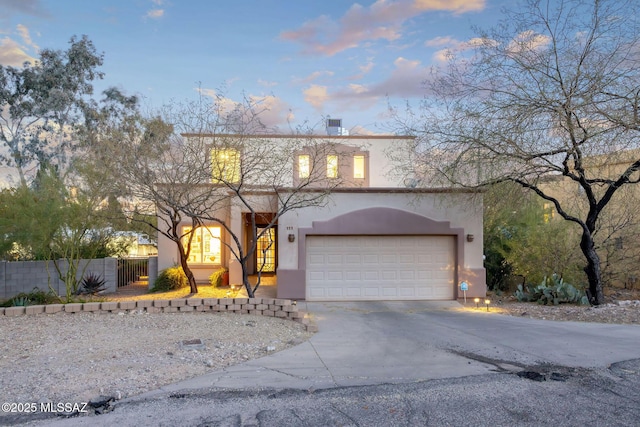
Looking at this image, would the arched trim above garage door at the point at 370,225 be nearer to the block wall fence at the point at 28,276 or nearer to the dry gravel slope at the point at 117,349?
the dry gravel slope at the point at 117,349

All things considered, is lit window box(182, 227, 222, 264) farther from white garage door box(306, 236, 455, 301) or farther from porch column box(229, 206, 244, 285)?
white garage door box(306, 236, 455, 301)

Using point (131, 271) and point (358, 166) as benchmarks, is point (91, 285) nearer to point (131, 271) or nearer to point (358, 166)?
point (131, 271)

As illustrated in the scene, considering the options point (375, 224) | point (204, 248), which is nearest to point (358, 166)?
point (375, 224)

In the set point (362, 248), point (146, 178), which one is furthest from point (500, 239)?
point (146, 178)

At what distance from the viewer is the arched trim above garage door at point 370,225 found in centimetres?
1441

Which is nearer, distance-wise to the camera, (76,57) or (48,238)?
(48,238)

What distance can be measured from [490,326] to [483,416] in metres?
5.46

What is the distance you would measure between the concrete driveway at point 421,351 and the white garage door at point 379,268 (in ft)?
10.2

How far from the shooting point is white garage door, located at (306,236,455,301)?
573 inches

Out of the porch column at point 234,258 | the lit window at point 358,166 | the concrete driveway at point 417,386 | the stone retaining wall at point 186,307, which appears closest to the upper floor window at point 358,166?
the lit window at point 358,166

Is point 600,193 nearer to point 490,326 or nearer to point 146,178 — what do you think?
point 490,326

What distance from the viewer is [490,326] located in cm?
1007

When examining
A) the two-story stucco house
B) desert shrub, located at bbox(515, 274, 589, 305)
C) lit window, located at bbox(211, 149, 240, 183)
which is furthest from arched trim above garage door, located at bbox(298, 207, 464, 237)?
desert shrub, located at bbox(515, 274, 589, 305)

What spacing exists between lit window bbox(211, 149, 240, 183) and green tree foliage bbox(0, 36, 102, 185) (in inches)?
637
